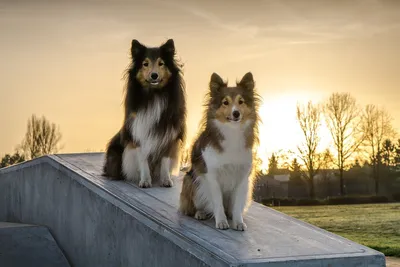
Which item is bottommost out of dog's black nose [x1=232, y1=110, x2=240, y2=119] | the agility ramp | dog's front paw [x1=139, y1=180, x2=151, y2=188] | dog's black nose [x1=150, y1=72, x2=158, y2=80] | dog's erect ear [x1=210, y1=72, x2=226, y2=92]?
the agility ramp

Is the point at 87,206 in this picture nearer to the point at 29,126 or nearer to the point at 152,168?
the point at 152,168

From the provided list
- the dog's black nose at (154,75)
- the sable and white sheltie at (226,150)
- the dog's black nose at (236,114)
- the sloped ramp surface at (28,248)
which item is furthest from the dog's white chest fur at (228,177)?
the sloped ramp surface at (28,248)

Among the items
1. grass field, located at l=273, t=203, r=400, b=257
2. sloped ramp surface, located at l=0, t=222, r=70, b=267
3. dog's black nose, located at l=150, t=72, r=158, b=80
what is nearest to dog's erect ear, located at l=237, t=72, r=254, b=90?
dog's black nose, located at l=150, t=72, r=158, b=80

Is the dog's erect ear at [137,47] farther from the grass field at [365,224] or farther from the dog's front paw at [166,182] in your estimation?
the grass field at [365,224]

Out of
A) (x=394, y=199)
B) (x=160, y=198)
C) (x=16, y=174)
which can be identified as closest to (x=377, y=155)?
(x=394, y=199)

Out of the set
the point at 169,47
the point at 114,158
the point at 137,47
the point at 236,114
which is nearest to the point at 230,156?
the point at 236,114

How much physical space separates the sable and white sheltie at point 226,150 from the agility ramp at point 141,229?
0.26 m

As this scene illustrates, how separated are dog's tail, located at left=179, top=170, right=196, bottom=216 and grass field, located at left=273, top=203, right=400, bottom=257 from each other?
7939mm

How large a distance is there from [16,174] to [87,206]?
3.04 meters

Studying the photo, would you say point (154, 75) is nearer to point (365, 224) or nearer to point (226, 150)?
point (226, 150)

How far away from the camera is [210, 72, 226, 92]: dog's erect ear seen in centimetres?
565

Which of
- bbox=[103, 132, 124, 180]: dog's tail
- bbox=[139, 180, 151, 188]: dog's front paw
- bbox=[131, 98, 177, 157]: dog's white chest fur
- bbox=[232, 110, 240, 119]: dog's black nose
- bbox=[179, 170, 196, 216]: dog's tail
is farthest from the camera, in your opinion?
bbox=[103, 132, 124, 180]: dog's tail

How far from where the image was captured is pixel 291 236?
19.6 feet

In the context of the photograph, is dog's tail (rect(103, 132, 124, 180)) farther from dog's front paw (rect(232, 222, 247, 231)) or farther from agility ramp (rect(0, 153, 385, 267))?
dog's front paw (rect(232, 222, 247, 231))
